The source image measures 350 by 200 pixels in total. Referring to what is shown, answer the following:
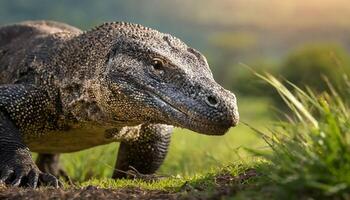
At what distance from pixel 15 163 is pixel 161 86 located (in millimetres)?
1201

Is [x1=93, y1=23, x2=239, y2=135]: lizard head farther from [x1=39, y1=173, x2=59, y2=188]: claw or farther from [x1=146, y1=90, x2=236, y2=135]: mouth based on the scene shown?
[x1=39, y1=173, x2=59, y2=188]: claw

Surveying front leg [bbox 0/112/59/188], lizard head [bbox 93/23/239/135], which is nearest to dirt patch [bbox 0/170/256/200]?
lizard head [bbox 93/23/239/135]

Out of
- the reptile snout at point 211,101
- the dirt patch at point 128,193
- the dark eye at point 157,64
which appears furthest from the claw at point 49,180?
the reptile snout at point 211,101

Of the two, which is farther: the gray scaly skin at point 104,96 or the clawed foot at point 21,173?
the clawed foot at point 21,173

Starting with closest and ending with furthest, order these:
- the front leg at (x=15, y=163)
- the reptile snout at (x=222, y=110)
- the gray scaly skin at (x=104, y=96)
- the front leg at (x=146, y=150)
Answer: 1. the reptile snout at (x=222, y=110)
2. the gray scaly skin at (x=104, y=96)
3. the front leg at (x=15, y=163)
4. the front leg at (x=146, y=150)

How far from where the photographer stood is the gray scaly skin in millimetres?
→ 4758

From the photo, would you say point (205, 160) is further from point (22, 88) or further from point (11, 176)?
point (11, 176)

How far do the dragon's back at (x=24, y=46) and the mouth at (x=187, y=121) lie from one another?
170cm

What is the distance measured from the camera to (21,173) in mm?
5102

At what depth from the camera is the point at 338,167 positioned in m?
3.47

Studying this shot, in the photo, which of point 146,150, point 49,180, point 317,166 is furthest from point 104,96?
point 317,166

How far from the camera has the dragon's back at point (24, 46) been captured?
6285 millimetres

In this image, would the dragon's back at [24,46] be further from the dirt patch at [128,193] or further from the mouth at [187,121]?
the dirt patch at [128,193]

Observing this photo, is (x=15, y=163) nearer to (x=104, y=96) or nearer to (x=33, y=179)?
(x=33, y=179)
